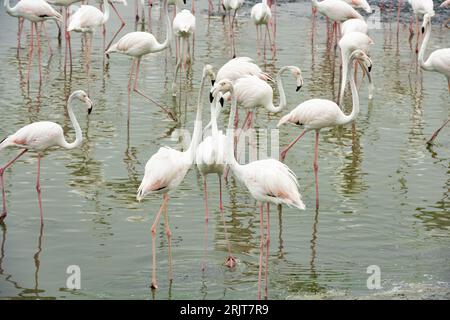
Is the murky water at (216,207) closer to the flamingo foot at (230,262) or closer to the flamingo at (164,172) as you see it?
the flamingo foot at (230,262)

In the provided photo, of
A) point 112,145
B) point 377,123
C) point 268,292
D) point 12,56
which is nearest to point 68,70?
point 12,56

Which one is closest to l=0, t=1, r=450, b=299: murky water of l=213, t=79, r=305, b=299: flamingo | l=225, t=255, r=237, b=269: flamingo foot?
l=225, t=255, r=237, b=269: flamingo foot

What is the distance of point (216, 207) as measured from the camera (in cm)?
868

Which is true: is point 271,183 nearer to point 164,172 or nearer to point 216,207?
point 164,172

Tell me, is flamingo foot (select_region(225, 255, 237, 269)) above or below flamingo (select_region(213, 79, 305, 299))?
below

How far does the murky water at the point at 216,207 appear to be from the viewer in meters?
6.91

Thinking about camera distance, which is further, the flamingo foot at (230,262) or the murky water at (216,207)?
the flamingo foot at (230,262)

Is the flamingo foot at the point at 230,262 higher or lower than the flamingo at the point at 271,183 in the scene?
lower

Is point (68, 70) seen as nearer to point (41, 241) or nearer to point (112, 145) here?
point (112, 145)

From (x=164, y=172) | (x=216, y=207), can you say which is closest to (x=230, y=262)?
(x=164, y=172)

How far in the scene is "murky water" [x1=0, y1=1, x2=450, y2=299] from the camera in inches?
272

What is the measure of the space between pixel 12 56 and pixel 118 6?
6500 millimetres

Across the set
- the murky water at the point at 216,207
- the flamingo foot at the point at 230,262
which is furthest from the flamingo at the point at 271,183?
the murky water at the point at 216,207

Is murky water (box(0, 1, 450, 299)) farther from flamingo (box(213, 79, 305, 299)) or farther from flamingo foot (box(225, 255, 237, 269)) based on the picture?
flamingo (box(213, 79, 305, 299))
